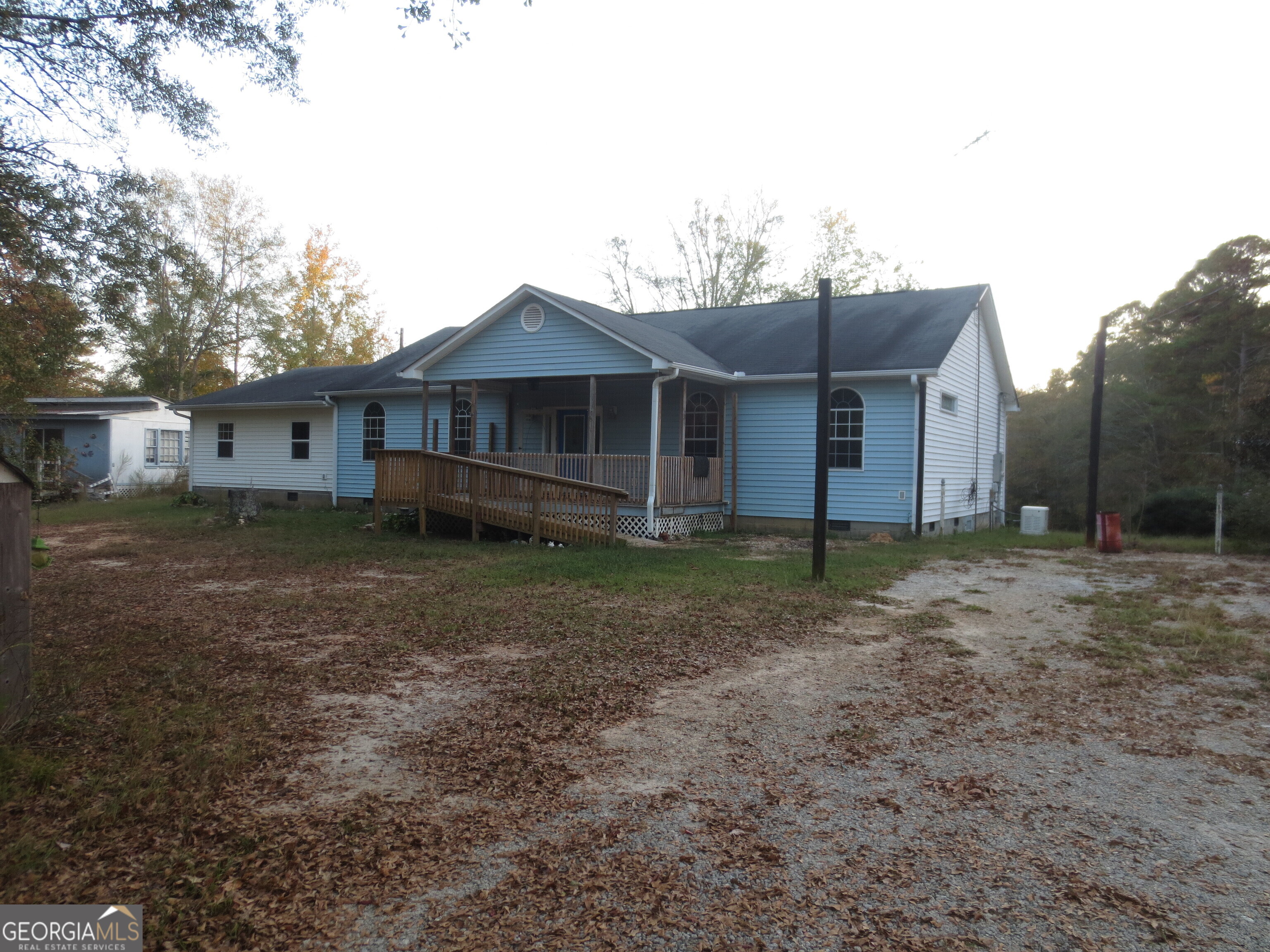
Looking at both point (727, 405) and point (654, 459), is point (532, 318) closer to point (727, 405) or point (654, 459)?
point (654, 459)

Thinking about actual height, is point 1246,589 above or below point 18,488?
below

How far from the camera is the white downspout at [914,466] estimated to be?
47.8ft

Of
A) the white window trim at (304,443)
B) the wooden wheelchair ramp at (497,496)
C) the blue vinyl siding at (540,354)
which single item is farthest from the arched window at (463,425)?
the white window trim at (304,443)

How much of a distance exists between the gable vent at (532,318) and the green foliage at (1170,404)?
16.6 m

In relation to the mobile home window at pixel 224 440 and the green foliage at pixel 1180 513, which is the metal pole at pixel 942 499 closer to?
the green foliage at pixel 1180 513

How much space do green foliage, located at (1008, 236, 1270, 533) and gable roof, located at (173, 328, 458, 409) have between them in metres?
19.9

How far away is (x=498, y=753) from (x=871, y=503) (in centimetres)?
1227

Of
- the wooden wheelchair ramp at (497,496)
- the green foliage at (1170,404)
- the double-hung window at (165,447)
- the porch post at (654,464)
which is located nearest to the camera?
the wooden wheelchair ramp at (497,496)

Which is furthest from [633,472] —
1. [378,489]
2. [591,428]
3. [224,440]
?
[224,440]

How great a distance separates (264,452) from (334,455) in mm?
2833

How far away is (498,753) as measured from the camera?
161 inches

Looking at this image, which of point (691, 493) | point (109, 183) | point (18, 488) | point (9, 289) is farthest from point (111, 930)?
point (691, 493)

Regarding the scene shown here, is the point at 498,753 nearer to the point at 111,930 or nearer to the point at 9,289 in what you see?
the point at 111,930

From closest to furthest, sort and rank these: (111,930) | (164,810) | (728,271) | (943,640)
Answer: (111,930)
(164,810)
(943,640)
(728,271)
